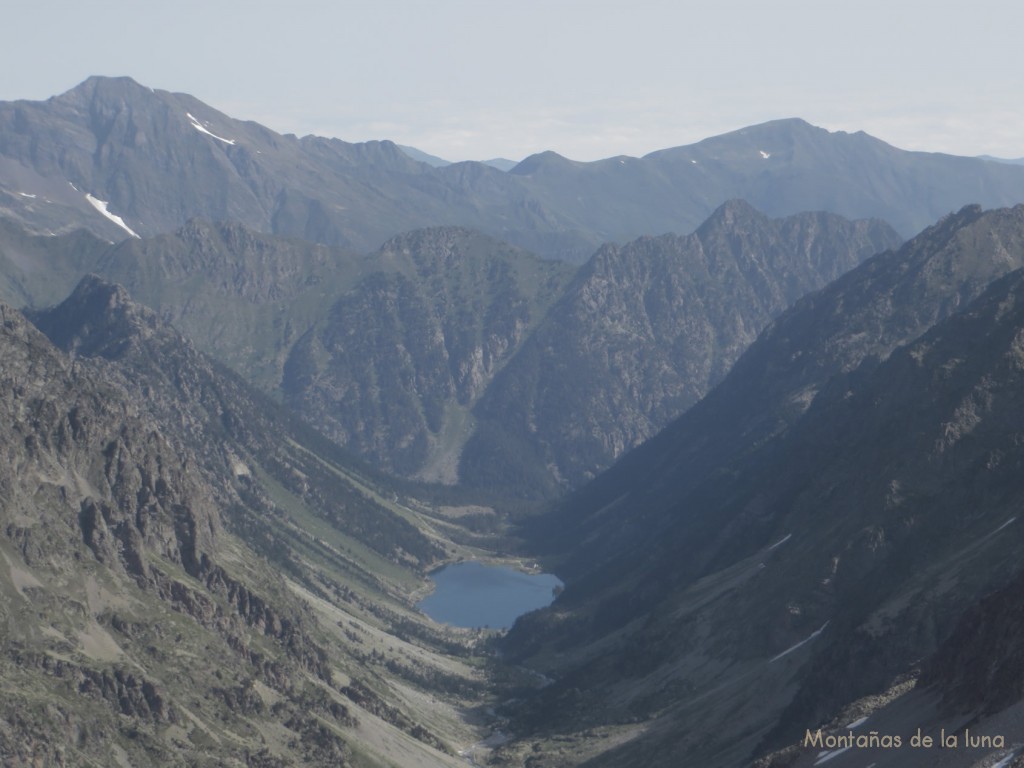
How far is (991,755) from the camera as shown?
122500mm

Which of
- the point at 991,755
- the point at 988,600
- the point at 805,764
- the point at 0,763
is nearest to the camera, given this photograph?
the point at 991,755

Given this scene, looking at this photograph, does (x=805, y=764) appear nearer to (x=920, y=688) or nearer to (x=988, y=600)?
(x=920, y=688)

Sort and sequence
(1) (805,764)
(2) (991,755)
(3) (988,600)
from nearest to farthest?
(2) (991,755)
(1) (805,764)
(3) (988,600)

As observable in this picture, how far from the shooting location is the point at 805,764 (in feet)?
513

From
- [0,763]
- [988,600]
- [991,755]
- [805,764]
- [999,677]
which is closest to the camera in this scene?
[991,755]

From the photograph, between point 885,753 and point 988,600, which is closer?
point 885,753

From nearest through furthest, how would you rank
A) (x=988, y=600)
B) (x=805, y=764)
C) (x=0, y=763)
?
1. (x=805, y=764)
2. (x=988, y=600)
3. (x=0, y=763)

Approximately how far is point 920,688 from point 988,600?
12431 millimetres

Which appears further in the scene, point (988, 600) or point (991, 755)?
point (988, 600)

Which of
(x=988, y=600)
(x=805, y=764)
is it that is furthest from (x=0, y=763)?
(x=988, y=600)

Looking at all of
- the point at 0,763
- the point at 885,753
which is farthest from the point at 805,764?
the point at 0,763

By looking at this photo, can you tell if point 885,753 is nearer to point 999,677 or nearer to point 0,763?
point 999,677

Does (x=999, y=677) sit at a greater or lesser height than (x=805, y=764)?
greater

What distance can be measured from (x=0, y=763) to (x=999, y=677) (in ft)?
417
